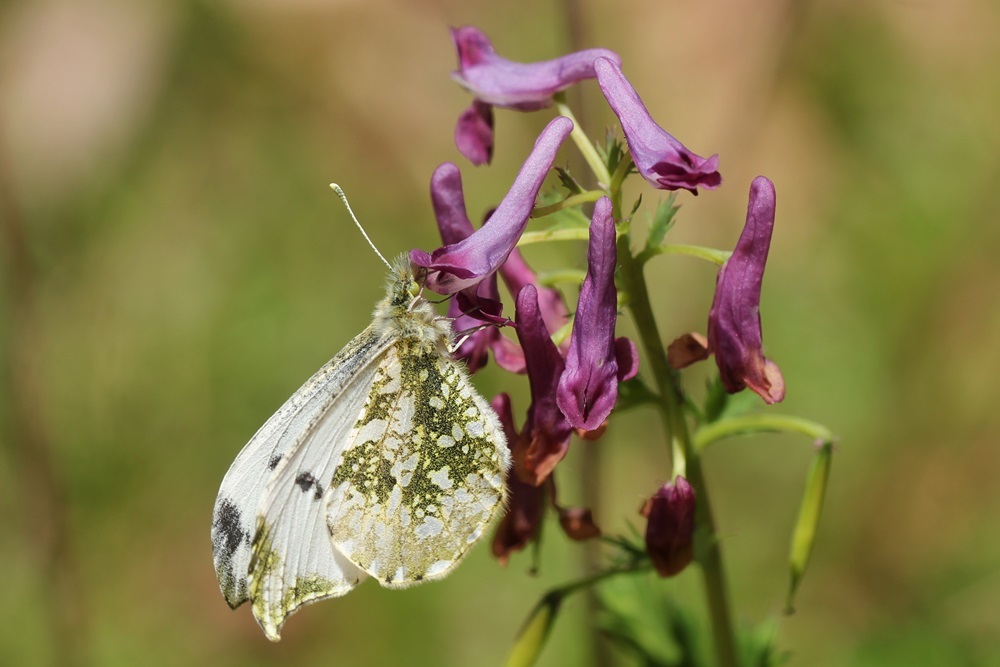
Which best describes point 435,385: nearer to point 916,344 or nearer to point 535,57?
point 916,344

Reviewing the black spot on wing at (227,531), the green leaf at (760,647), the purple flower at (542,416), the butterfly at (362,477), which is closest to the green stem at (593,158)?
the purple flower at (542,416)

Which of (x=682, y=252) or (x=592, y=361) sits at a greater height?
(x=682, y=252)

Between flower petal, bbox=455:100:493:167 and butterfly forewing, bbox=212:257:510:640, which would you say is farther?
flower petal, bbox=455:100:493:167

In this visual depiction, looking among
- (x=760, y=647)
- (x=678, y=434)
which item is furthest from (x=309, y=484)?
(x=760, y=647)

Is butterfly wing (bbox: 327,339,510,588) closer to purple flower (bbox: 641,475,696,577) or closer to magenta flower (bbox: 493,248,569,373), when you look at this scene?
magenta flower (bbox: 493,248,569,373)

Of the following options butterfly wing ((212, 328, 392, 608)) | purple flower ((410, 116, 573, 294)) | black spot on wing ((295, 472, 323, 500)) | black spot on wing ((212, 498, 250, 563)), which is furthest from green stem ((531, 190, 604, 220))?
black spot on wing ((212, 498, 250, 563))

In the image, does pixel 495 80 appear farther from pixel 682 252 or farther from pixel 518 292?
pixel 682 252

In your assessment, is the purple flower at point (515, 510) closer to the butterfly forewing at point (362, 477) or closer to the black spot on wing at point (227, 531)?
the butterfly forewing at point (362, 477)
